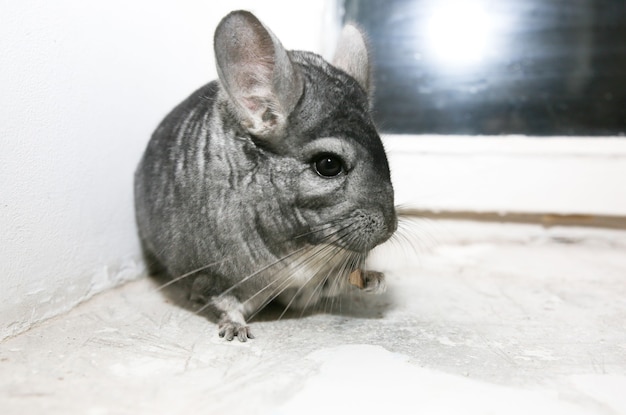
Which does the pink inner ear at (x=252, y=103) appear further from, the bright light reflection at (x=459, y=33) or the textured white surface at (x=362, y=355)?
the bright light reflection at (x=459, y=33)

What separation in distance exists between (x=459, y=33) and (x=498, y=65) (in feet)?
0.74

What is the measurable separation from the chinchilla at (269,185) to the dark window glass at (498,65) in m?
1.05

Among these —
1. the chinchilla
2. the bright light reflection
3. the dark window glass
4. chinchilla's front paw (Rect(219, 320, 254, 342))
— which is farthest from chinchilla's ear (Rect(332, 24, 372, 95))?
the bright light reflection

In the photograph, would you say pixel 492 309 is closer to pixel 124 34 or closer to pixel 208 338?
pixel 208 338

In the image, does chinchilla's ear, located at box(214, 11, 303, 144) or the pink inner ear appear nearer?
chinchilla's ear, located at box(214, 11, 303, 144)

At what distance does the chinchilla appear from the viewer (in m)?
1.58

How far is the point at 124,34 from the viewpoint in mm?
2012

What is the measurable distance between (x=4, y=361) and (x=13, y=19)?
33.8 inches

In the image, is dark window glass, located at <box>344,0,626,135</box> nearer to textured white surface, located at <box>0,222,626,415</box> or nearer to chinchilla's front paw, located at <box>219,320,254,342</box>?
textured white surface, located at <box>0,222,626,415</box>

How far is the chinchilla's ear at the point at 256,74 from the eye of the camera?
1.50 m

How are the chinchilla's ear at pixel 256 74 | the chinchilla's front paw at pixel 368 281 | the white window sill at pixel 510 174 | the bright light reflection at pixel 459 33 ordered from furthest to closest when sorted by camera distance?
1. the bright light reflection at pixel 459 33
2. the white window sill at pixel 510 174
3. the chinchilla's front paw at pixel 368 281
4. the chinchilla's ear at pixel 256 74

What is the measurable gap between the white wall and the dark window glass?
2.74ft

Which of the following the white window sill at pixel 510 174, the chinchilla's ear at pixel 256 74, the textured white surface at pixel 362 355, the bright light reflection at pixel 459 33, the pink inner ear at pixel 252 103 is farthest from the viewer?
the bright light reflection at pixel 459 33

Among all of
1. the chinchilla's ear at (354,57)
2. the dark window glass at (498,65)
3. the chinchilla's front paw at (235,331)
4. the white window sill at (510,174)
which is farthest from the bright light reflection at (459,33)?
the chinchilla's front paw at (235,331)
